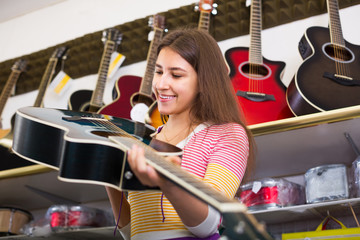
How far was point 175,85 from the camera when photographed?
1235mm

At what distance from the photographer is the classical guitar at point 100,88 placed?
2.59m

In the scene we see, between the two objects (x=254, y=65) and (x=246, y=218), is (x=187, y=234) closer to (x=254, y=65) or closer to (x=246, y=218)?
(x=246, y=218)

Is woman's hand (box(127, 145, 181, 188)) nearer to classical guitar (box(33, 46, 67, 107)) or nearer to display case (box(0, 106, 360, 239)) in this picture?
display case (box(0, 106, 360, 239))

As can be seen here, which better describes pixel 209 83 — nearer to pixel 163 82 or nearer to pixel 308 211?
pixel 163 82

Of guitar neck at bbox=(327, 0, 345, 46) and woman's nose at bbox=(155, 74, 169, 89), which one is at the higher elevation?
guitar neck at bbox=(327, 0, 345, 46)

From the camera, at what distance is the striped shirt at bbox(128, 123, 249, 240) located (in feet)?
3.38

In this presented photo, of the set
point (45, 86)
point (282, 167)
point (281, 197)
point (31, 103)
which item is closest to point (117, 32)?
point (45, 86)

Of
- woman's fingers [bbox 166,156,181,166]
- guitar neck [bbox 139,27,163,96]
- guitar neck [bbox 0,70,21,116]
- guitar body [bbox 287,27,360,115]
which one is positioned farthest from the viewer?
guitar neck [bbox 0,70,21,116]

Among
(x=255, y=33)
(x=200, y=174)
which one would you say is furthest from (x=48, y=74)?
(x=200, y=174)

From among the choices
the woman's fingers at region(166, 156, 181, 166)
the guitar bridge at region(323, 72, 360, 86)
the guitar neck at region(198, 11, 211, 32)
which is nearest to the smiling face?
the woman's fingers at region(166, 156, 181, 166)

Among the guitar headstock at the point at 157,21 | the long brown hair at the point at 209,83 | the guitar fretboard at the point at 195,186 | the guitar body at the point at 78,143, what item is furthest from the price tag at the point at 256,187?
the guitar headstock at the point at 157,21

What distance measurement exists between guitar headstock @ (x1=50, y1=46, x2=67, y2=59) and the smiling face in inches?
79.1

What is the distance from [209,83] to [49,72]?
6.71ft

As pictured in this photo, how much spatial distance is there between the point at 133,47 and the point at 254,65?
107 cm
